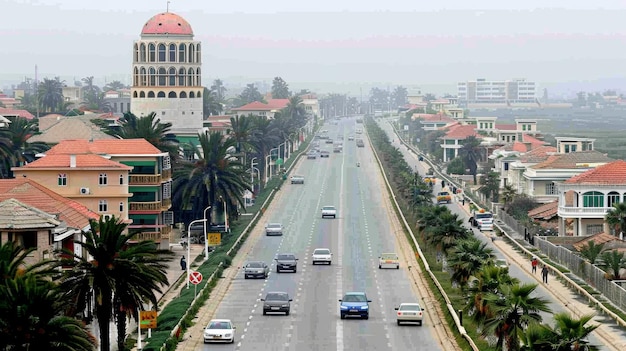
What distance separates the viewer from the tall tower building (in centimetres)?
14750

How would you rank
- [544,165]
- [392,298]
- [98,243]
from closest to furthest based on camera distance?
[98,243] < [392,298] < [544,165]

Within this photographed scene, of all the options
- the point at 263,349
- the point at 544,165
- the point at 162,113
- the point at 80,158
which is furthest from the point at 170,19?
the point at 263,349

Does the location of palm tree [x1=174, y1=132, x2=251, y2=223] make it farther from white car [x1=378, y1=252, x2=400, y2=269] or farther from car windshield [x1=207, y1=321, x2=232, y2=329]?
car windshield [x1=207, y1=321, x2=232, y2=329]

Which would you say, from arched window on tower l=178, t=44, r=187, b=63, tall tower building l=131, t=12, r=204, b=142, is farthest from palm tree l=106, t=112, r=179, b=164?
arched window on tower l=178, t=44, r=187, b=63

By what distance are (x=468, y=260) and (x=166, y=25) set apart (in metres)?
79.4

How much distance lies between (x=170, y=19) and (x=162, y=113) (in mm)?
9591

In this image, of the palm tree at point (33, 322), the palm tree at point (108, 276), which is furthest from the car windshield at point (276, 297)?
the palm tree at point (33, 322)

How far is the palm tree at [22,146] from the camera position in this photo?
4363 inches

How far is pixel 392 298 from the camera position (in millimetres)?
79062

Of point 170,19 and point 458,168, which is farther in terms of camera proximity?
point 458,168

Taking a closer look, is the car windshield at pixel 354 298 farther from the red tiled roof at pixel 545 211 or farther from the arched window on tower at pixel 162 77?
the arched window on tower at pixel 162 77

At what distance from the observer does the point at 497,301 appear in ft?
179

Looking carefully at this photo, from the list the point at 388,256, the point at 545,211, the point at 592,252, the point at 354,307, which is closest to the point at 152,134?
the point at 388,256

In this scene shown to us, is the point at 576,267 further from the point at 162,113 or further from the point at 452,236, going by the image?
the point at 162,113
